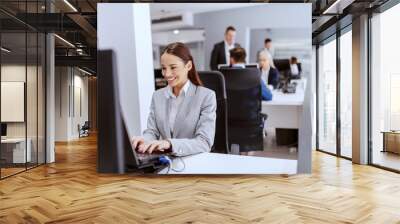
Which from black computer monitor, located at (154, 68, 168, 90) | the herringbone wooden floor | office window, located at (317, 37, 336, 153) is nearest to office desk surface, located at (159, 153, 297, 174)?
the herringbone wooden floor

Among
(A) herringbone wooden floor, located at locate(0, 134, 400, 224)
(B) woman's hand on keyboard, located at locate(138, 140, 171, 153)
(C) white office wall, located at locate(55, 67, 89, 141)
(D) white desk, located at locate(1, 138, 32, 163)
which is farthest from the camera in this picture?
(C) white office wall, located at locate(55, 67, 89, 141)

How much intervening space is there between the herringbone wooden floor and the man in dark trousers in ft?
5.93

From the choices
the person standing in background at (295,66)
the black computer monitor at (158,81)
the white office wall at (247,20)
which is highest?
the white office wall at (247,20)

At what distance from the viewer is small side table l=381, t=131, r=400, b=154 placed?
22.5 feet

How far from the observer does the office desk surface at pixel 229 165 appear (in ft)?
20.2

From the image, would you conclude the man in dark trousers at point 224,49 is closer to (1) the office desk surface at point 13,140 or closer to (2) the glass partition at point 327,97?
(1) the office desk surface at point 13,140

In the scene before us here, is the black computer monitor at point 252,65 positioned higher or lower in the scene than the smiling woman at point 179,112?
higher

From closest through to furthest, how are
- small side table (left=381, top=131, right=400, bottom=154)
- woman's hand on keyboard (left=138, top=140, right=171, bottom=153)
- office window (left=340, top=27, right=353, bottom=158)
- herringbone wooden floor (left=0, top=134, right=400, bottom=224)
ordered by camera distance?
herringbone wooden floor (left=0, top=134, right=400, bottom=224) → woman's hand on keyboard (left=138, top=140, right=171, bottom=153) → small side table (left=381, top=131, right=400, bottom=154) → office window (left=340, top=27, right=353, bottom=158)

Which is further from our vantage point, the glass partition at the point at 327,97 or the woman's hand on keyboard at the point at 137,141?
the glass partition at the point at 327,97

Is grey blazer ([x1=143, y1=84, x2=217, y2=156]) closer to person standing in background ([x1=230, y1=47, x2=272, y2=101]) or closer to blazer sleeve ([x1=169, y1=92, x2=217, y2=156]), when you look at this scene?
blazer sleeve ([x1=169, y1=92, x2=217, y2=156])

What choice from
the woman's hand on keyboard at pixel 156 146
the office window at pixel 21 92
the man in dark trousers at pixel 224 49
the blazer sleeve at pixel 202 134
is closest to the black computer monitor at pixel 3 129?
the office window at pixel 21 92

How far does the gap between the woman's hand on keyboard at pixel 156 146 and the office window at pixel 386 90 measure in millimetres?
3954

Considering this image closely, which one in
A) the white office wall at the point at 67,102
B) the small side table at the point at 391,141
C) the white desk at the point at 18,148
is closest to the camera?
the white desk at the point at 18,148

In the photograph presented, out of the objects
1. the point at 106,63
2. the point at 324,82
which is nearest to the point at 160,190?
the point at 106,63
